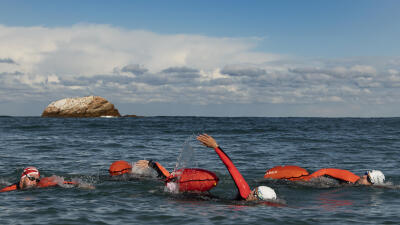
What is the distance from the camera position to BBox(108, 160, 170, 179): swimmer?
1225 centimetres

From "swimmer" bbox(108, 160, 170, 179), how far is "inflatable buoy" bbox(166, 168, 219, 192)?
2.85 m

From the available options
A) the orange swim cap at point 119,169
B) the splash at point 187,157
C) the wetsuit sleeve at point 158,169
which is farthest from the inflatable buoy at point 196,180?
the orange swim cap at point 119,169

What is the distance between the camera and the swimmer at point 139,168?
12250mm

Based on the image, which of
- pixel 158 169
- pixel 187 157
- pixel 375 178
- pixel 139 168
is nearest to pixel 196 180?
pixel 187 157

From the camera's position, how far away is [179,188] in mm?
9539

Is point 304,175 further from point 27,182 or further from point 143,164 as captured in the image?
Answer: point 27,182


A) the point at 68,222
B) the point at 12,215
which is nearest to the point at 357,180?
the point at 68,222

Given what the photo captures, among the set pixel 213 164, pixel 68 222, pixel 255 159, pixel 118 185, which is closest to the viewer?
pixel 68 222

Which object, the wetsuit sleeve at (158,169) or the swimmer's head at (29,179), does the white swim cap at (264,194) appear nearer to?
the wetsuit sleeve at (158,169)

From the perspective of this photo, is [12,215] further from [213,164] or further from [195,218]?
[213,164]

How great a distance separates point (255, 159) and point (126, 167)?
793 cm

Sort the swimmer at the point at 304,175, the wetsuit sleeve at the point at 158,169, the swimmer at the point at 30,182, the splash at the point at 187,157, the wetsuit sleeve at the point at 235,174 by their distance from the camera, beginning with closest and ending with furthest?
1. the wetsuit sleeve at the point at 235,174
2. the splash at the point at 187,157
3. the swimmer at the point at 30,182
4. the swimmer at the point at 304,175
5. the wetsuit sleeve at the point at 158,169

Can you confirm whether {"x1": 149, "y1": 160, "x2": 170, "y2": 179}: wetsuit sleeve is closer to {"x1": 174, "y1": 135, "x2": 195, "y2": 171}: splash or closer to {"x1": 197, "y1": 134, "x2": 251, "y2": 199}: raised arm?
{"x1": 174, "y1": 135, "x2": 195, "y2": 171}: splash

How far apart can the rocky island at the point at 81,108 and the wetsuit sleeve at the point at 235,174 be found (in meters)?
110
